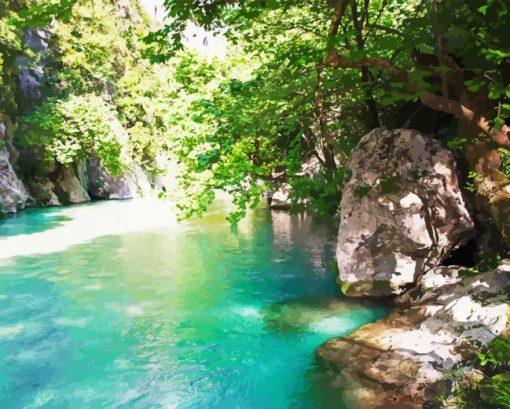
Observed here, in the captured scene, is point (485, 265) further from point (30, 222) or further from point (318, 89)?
point (30, 222)

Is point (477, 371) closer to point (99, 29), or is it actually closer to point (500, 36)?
point (500, 36)

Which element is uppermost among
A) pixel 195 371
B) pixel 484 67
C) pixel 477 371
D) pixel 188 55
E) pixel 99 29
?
pixel 99 29

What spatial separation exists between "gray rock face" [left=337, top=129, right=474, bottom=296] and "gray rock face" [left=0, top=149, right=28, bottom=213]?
88.7ft

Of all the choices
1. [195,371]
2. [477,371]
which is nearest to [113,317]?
[195,371]

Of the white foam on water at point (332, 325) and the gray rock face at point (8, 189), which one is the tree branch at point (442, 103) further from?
the gray rock face at point (8, 189)

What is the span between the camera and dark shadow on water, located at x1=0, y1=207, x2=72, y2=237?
2409 centimetres

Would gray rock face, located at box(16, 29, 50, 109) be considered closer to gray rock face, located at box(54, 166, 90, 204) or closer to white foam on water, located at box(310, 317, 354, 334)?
gray rock face, located at box(54, 166, 90, 204)

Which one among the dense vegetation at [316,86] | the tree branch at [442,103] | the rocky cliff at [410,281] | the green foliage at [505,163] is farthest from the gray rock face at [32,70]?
the green foliage at [505,163]

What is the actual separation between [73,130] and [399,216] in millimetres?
33729

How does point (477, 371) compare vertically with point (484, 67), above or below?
below

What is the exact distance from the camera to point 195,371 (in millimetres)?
7918

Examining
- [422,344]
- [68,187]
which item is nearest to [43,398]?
[422,344]

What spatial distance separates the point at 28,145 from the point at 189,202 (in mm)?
29003

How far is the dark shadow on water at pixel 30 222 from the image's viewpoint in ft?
79.0
